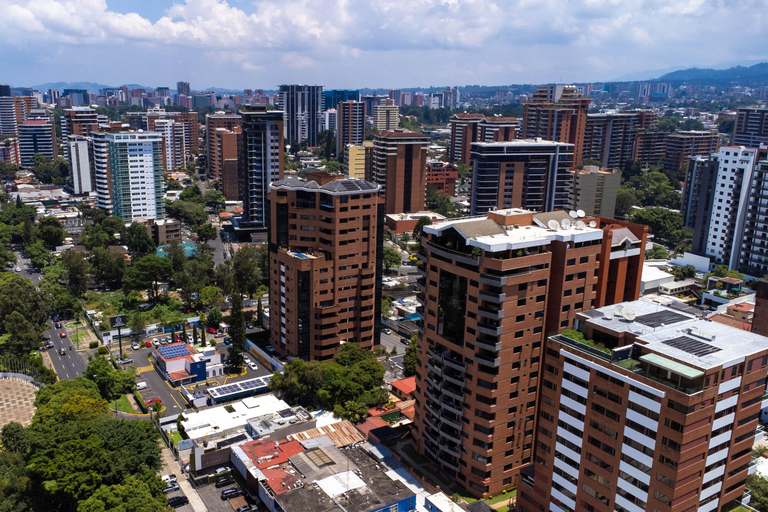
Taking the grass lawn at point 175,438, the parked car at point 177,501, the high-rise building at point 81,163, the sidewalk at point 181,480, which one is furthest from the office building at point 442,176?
the parked car at point 177,501

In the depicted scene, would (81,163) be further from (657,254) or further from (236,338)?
(657,254)

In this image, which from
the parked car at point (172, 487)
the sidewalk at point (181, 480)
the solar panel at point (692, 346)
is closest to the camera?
the solar panel at point (692, 346)

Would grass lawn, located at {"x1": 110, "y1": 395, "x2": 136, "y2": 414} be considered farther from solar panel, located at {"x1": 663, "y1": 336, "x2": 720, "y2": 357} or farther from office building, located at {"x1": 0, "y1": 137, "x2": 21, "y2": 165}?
office building, located at {"x1": 0, "y1": 137, "x2": 21, "y2": 165}

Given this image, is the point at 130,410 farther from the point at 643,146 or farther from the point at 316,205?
the point at 643,146

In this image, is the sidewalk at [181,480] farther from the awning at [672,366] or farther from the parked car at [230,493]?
the awning at [672,366]

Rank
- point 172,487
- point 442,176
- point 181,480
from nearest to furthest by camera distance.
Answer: point 172,487 < point 181,480 < point 442,176

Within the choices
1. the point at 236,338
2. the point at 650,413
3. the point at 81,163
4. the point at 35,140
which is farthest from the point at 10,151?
the point at 650,413
